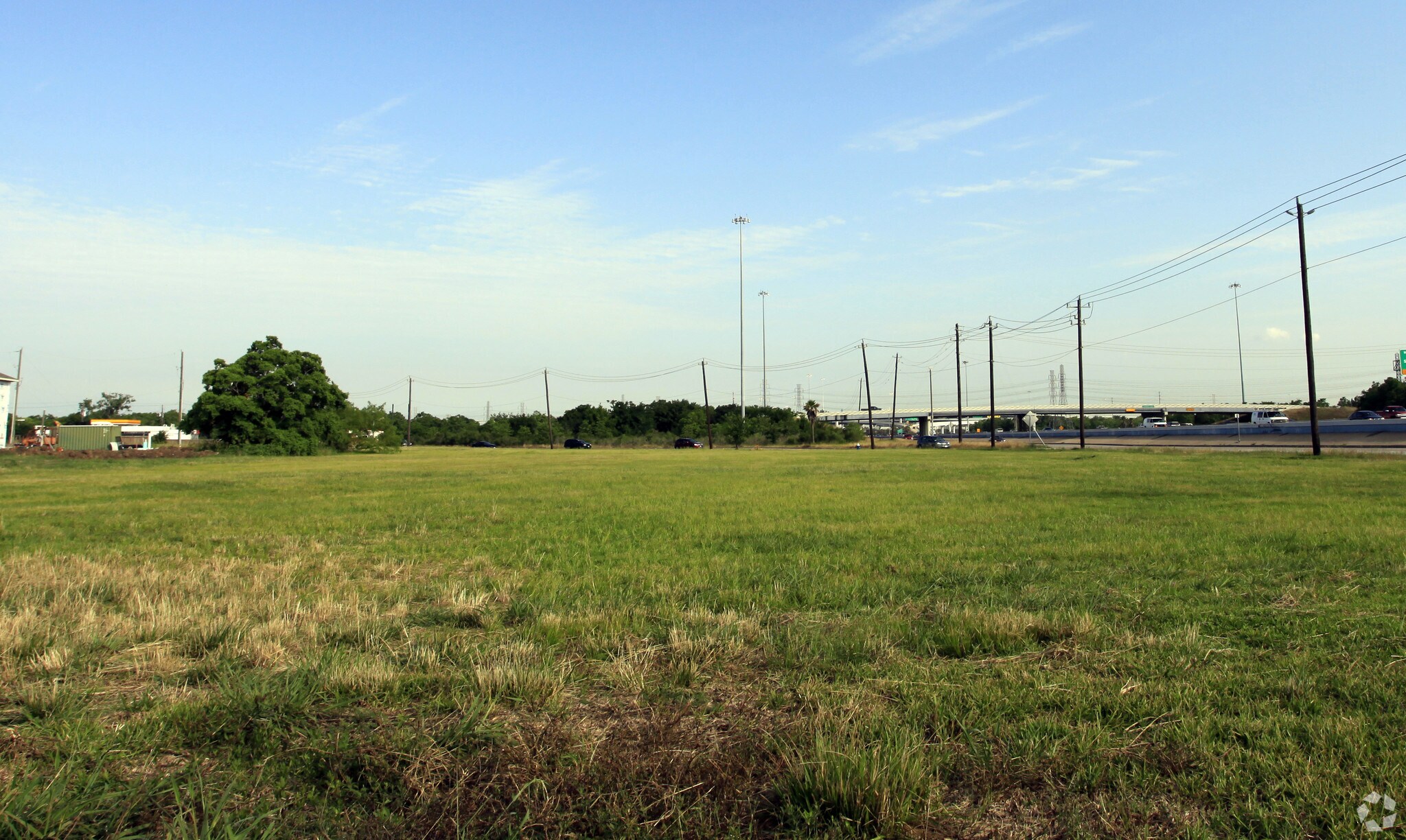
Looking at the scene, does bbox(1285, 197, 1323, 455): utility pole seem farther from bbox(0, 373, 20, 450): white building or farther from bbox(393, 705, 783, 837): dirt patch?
bbox(0, 373, 20, 450): white building

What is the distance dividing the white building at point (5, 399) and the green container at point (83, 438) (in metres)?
5.25

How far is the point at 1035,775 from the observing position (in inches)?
144

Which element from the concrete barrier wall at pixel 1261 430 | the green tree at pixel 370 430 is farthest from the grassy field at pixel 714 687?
the green tree at pixel 370 430

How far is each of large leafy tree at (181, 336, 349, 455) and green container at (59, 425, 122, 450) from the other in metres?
22.3

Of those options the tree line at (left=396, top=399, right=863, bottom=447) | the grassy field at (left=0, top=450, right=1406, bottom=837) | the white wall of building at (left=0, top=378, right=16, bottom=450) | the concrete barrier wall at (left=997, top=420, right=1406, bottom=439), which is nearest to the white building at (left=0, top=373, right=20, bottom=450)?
the white wall of building at (left=0, top=378, right=16, bottom=450)

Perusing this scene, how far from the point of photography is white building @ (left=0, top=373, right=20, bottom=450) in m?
74.8

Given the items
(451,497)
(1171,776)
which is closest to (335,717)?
(1171,776)

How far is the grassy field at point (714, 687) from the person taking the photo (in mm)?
3381

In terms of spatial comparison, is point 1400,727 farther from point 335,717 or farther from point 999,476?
point 999,476

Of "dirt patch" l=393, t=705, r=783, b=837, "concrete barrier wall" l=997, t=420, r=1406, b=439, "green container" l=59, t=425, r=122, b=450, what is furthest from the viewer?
"green container" l=59, t=425, r=122, b=450

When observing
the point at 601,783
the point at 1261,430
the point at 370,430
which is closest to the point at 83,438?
the point at 370,430
